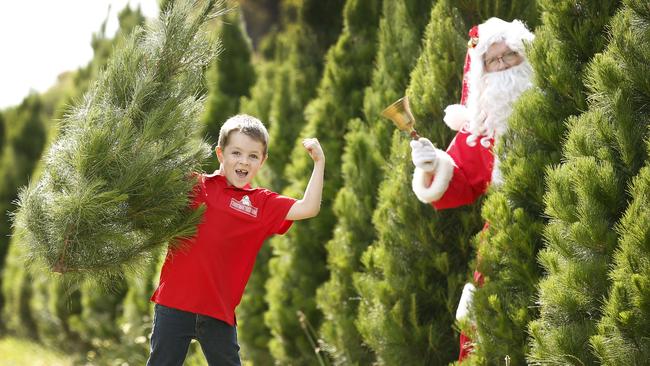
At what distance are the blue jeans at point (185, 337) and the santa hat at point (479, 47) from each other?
150 centimetres

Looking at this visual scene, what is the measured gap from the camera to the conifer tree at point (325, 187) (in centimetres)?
612

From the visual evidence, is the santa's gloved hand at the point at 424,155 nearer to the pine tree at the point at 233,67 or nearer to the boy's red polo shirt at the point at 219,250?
the boy's red polo shirt at the point at 219,250

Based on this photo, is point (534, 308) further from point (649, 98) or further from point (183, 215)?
point (183, 215)

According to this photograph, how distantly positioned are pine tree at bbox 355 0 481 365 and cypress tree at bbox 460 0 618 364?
0.72 metres

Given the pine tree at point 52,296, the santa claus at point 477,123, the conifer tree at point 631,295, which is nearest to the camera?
the conifer tree at point 631,295

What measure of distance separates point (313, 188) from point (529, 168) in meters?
0.92

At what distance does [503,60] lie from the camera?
164 inches

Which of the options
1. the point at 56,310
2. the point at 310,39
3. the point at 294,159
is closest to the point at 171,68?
the point at 294,159

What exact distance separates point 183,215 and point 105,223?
1.10ft

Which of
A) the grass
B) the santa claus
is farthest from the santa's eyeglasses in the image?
the grass

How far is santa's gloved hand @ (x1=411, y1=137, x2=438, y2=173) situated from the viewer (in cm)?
400

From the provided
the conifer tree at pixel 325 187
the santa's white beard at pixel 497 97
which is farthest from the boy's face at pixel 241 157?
the conifer tree at pixel 325 187

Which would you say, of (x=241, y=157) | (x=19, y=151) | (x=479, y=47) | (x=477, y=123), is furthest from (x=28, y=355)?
(x=479, y=47)

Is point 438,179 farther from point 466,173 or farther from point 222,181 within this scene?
point 222,181
